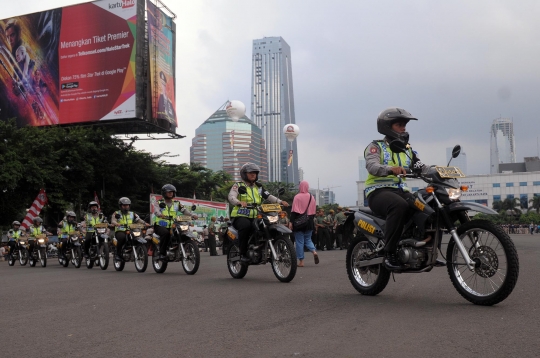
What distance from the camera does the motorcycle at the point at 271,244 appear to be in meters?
9.49

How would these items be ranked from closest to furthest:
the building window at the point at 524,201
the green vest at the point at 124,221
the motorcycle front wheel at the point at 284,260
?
the motorcycle front wheel at the point at 284,260
the green vest at the point at 124,221
the building window at the point at 524,201

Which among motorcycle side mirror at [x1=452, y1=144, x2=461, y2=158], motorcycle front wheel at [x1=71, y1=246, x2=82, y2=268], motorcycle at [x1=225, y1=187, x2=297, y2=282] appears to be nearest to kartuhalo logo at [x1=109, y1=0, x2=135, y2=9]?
motorcycle front wheel at [x1=71, y1=246, x2=82, y2=268]

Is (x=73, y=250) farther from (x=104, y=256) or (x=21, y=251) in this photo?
(x=21, y=251)

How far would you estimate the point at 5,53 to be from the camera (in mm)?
45219

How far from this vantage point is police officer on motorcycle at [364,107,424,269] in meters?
6.52

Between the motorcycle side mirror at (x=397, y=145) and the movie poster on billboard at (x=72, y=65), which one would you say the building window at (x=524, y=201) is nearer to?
the movie poster on billboard at (x=72, y=65)

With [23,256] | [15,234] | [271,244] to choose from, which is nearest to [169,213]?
[271,244]

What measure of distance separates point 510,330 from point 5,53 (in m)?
46.5

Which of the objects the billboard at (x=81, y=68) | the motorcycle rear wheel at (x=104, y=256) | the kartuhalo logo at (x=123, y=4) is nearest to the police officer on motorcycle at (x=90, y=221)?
the motorcycle rear wheel at (x=104, y=256)

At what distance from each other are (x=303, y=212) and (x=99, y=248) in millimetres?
5911

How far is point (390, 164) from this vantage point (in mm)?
6875

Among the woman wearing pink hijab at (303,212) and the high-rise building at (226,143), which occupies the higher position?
the high-rise building at (226,143)

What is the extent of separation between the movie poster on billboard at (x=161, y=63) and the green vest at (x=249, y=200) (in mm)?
32884

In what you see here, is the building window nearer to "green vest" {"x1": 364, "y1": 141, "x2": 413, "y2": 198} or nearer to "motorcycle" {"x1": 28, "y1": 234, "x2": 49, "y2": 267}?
"motorcycle" {"x1": 28, "y1": 234, "x2": 49, "y2": 267}
